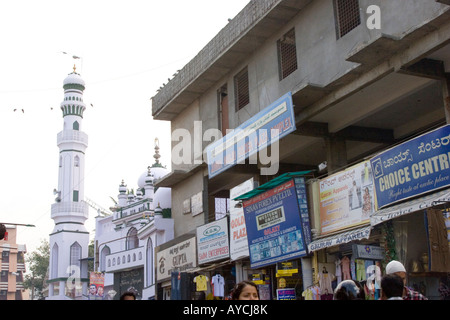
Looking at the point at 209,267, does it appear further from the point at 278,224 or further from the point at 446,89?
the point at 446,89

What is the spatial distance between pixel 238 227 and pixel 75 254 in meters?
43.0

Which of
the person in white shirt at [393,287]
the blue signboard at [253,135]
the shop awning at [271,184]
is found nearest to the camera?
A: the person in white shirt at [393,287]

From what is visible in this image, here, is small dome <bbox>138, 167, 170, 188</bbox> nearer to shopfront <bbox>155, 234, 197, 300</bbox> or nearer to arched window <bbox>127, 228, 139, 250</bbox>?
arched window <bbox>127, 228, 139, 250</bbox>

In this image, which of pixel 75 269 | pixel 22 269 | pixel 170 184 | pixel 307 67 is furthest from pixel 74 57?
pixel 307 67

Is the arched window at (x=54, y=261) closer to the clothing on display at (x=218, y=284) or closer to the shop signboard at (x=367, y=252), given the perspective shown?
the clothing on display at (x=218, y=284)

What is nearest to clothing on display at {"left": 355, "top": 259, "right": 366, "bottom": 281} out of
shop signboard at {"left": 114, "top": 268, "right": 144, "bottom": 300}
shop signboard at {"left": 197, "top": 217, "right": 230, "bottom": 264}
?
shop signboard at {"left": 197, "top": 217, "right": 230, "bottom": 264}

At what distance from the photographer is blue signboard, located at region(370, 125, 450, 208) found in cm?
1145

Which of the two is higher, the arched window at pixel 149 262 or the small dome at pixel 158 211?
the small dome at pixel 158 211

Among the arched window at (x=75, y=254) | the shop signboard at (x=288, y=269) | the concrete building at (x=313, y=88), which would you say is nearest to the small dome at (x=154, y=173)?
the arched window at (x=75, y=254)

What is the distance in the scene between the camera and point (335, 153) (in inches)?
664

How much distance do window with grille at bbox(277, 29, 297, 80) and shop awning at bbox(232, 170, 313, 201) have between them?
129 inches

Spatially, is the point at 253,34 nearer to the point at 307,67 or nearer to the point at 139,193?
the point at 307,67

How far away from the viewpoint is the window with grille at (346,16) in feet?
48.5

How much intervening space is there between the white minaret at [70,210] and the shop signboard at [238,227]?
→ 41.7 m
